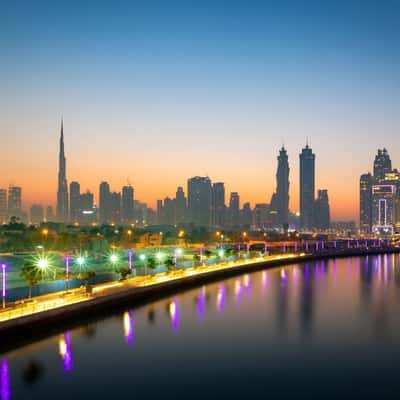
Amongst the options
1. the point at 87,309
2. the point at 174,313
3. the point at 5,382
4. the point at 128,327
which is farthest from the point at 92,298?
the point at 5,382

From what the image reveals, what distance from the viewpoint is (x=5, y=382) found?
21.0 metres

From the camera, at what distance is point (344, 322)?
1400 inches

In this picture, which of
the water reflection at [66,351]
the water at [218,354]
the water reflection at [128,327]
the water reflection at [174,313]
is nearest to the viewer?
the water at [218,354]

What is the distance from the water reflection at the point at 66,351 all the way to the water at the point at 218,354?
5 centimetres

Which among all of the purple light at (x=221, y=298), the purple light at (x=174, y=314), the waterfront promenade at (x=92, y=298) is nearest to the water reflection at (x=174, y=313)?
the purple light at (x=174, y=314)

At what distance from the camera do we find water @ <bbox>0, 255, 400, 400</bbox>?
69.4 feet

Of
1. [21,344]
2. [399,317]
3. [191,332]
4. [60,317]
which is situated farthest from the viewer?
[399,317]

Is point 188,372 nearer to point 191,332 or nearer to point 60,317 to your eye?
point 191,332

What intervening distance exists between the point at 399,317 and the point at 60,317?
2680 centimetres

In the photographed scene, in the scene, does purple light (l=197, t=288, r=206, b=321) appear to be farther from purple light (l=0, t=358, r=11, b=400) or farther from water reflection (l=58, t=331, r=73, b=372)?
purple light (l=0, t=358, r=11, b=400)

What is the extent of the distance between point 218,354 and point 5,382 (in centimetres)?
1119

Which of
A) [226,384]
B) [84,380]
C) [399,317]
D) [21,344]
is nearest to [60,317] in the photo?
[21,344]

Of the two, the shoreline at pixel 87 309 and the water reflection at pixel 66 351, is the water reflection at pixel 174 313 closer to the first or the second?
the shoreline at pixel 87 309

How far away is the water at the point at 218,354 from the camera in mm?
21156
